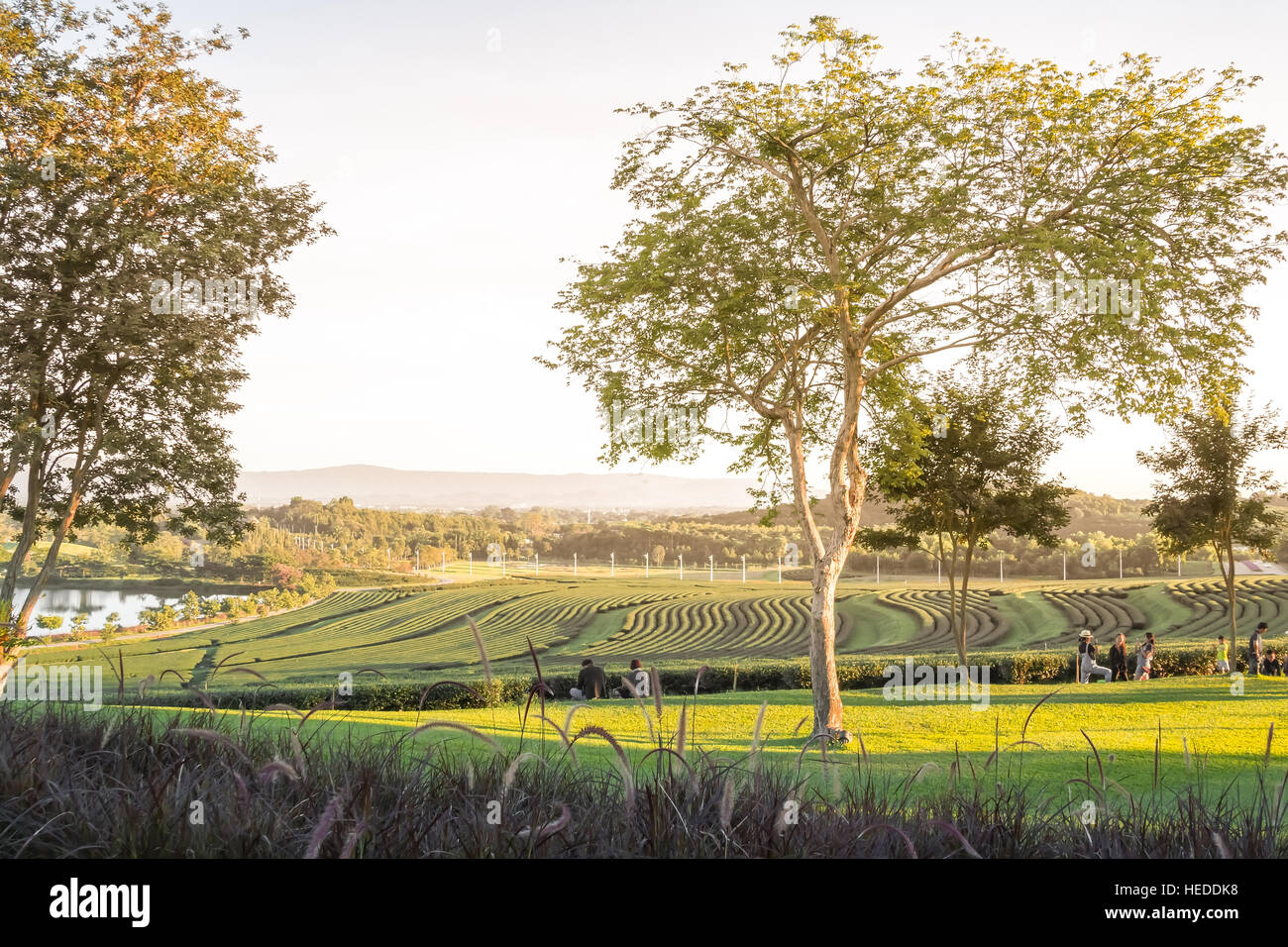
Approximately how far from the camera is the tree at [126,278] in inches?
659

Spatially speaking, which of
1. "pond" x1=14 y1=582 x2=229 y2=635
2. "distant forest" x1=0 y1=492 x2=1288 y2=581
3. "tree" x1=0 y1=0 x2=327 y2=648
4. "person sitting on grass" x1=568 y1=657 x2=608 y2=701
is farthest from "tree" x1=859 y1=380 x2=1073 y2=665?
"pond" x1=14 y1=582 x2=229 y2=635

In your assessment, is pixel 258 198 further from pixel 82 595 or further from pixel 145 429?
pixel 82 595

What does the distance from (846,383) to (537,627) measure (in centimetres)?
7592

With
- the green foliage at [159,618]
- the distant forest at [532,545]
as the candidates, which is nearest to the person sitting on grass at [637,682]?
the distant forest at [532,545]

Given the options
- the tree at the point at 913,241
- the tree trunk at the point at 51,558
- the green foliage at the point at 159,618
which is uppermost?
the tree at the point at 913,241

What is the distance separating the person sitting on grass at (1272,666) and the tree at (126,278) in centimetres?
2818

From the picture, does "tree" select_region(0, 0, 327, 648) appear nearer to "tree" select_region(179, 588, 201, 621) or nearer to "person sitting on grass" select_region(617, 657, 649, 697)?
"person sitting on grass" select_region(617, 657, 649, 697)

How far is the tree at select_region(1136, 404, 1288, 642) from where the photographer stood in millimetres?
23844

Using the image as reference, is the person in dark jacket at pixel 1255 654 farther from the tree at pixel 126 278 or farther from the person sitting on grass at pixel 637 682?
the tree at pixel 126 278

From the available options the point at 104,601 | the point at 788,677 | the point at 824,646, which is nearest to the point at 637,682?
the point at 824,646

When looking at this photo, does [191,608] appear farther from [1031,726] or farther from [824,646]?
[1031,726]
